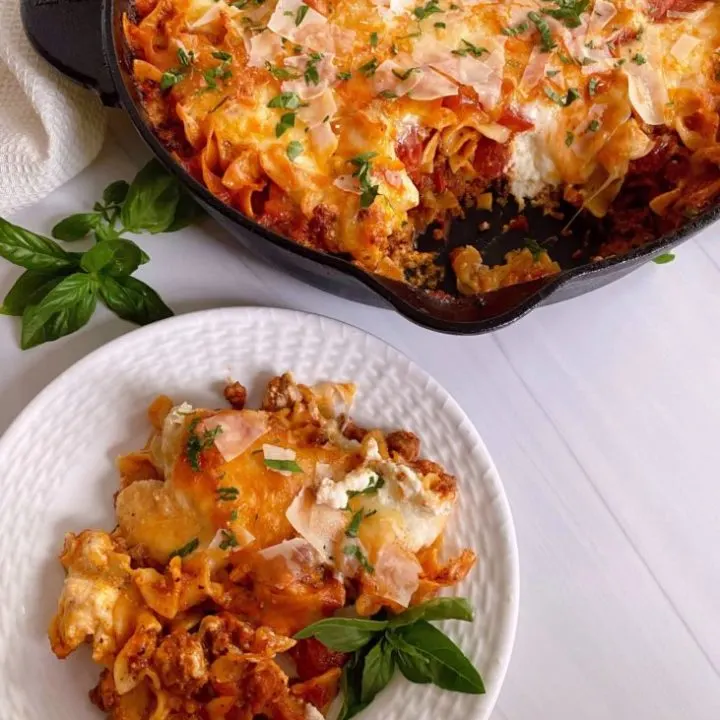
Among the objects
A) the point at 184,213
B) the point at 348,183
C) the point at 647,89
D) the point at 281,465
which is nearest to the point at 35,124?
the point at 184,213

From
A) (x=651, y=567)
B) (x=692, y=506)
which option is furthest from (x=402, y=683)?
(x=692, y=506)

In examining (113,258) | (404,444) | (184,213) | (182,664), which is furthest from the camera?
(184,213)

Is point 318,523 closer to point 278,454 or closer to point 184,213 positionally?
point 278,454

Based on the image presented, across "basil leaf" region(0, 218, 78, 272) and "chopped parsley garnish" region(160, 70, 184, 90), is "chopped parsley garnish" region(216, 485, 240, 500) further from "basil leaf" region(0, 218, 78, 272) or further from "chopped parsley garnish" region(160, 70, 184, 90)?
"chopped parsley garnish" region(160, 70, 184, 90)

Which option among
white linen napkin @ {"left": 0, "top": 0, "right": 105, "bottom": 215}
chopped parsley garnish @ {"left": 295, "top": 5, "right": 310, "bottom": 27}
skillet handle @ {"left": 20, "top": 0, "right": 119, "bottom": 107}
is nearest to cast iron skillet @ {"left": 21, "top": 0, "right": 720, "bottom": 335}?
skillet handle @ {"left": 20, "top": 0, "right": 119, "bottom": 107}

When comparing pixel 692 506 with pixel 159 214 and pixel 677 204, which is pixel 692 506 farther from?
pixel 159 214
